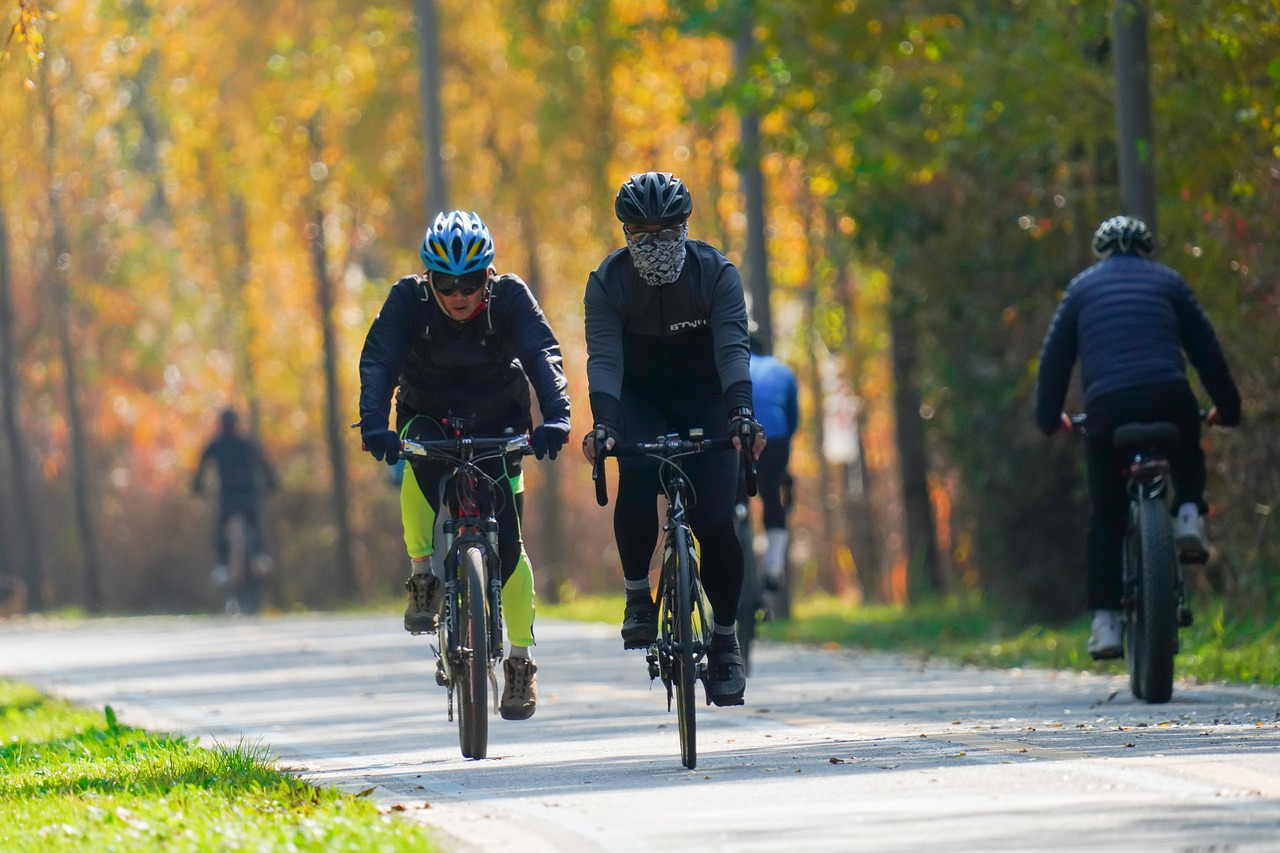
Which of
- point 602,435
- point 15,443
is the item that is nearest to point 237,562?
point 15,443

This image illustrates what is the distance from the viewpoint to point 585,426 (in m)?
40.0

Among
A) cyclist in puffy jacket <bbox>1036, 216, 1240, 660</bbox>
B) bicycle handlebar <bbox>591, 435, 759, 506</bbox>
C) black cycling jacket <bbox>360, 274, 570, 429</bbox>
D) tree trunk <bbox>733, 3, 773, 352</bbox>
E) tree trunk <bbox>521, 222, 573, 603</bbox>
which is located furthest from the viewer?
tree trunk <bbox>521, 222, 573, 603</bbox>

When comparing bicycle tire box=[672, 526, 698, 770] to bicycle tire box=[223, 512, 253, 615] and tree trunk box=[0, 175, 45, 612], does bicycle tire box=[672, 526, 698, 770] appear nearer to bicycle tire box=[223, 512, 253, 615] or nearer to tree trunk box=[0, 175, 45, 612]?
bicycle tire box=[223, 512, 253, 615]

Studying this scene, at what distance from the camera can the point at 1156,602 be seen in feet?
32.9

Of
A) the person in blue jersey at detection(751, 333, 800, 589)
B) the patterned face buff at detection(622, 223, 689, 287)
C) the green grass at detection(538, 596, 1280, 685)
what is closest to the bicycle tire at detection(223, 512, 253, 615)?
the green grass at detection(538, 596, 1280, 685)

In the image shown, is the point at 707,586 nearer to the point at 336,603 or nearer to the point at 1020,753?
the point at 1020,753

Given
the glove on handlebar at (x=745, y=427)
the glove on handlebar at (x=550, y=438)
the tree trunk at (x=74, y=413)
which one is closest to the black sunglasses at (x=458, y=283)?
the glove on handlebar at (x=550, y=438)

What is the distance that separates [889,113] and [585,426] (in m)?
21.5

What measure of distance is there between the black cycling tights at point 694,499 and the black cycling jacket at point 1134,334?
234cm

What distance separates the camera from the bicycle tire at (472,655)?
347 inches

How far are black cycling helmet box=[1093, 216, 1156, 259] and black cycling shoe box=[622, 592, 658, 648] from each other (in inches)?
123

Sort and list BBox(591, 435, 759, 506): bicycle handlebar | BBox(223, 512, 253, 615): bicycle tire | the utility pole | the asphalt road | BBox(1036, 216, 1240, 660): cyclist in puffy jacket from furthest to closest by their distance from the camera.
A: 1. BBox(223, 512, 253, 615): bicycle tire
2. the utility pole
3. BBox(1036, 216, 1240, 660): cyclist in puffy jacket
4. BBox(591, 435, 759, 506): bicycle handlebar
5. the asphalt road

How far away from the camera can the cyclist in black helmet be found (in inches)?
339

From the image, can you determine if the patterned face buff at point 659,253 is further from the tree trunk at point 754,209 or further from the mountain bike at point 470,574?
the tree trunk at point 754,209
